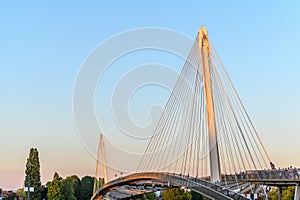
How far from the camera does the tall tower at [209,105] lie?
3238cm

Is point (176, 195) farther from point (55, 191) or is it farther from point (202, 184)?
point (202, 184)

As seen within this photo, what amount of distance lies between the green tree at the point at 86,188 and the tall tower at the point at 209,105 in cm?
9864

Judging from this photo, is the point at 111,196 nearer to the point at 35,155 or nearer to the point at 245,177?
the point at 35,155

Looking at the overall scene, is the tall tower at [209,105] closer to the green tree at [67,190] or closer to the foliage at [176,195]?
the foliage at [176,195]

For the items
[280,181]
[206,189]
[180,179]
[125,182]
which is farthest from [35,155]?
[280,181]

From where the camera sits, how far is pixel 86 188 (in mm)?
129875

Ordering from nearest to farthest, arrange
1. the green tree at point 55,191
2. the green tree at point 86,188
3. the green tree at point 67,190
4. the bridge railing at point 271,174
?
the bridge railing at point 271,174 < the green tree at point 55,191 < the green tree at point 67,190 < the green tree at point 86,188

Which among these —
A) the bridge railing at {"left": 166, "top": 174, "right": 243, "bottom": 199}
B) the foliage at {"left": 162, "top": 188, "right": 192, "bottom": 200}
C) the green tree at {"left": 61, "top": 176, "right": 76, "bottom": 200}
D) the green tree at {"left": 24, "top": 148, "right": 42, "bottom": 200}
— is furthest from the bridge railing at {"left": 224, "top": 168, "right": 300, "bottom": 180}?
the green tree at {"left": 61, "top": 176, "right": 76, "bottom": 200}

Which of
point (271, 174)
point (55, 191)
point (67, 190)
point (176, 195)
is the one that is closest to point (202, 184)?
point (271, 174)

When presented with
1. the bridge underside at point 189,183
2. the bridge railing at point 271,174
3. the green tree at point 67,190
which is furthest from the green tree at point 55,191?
the bridge railing at point 271,174

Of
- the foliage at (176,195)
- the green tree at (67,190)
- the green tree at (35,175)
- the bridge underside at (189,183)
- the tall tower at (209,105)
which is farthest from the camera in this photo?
the green tree at (67,190)

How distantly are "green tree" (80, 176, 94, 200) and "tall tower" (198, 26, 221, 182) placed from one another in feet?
324

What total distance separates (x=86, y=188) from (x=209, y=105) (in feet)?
334

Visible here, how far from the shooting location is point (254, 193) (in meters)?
32.9
